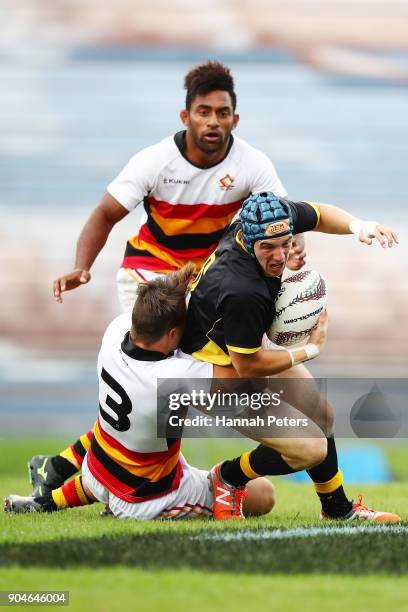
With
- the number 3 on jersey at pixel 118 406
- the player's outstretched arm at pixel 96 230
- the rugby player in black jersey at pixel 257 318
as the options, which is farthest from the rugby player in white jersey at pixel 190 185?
the number 3 on jersey at pixel 118 406

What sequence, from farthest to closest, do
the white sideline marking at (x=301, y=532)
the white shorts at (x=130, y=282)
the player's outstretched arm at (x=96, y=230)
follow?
the white shorts at (x=130, y=282) < the player's outstretched arm at (x=96, y=230) < the white sideline marking at (x=301, y=532)

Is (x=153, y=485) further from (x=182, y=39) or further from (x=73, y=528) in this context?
(x=182, y=39)

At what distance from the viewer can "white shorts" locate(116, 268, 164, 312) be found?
5.75 metres

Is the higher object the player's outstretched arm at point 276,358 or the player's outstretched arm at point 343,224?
the player's outstretched arm at point 343,224

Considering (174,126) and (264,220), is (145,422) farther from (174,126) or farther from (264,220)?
(174,126)

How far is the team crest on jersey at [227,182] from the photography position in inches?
220

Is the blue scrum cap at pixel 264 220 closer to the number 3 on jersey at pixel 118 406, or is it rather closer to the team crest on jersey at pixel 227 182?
the number 3 on jersey at pixel 118 406

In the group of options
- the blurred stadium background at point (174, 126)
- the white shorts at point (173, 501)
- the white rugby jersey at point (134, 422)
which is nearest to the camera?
the white rugby jersey at point (134, 422)

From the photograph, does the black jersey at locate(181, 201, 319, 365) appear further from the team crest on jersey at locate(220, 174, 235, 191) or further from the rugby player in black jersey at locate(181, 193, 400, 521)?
the team crest on jersey at locate(220, 174, 235, 191)

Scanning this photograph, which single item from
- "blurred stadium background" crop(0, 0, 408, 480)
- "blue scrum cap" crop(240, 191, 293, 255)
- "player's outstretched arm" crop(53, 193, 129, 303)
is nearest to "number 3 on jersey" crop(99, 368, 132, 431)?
"blue scrum cap" crop(240, 191, 293, 255)

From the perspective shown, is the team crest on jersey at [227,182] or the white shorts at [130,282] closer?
the team crest on jersey at [227,182]

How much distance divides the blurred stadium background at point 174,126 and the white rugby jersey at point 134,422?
11.4 metres

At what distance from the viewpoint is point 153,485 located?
4559 millimetres

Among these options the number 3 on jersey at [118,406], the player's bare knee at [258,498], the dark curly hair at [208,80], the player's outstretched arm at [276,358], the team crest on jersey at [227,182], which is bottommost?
the player's bare knee at [258,498]
